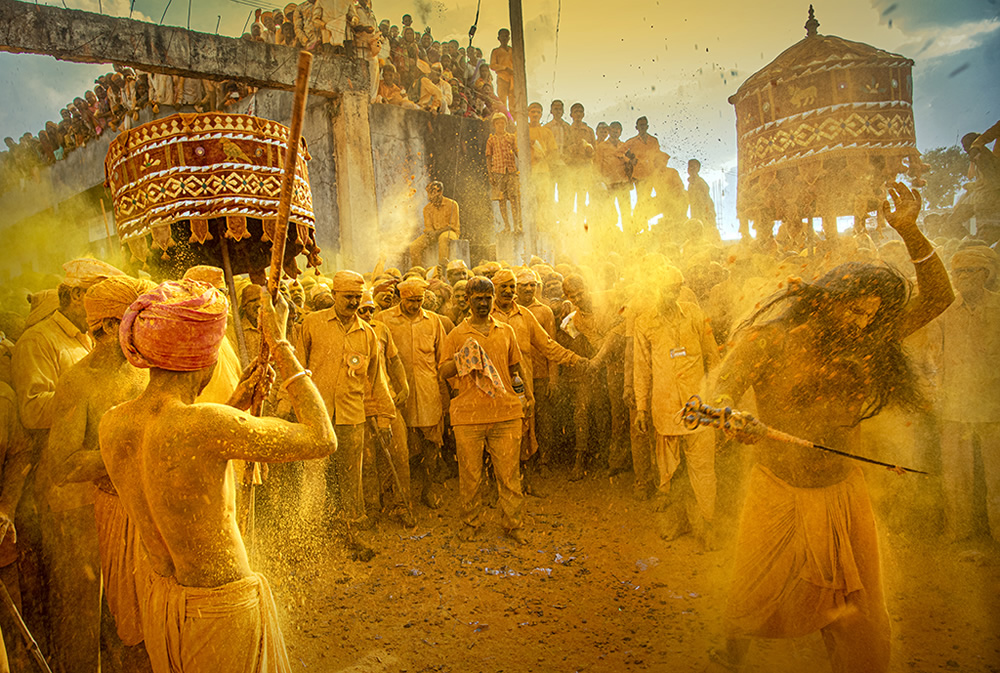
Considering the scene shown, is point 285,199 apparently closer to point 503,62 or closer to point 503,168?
point 503,168

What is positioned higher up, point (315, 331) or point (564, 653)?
point (315, 331)

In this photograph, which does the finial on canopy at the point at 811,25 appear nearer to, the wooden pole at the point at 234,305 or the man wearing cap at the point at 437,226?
the wooden pole at the point at 234,305

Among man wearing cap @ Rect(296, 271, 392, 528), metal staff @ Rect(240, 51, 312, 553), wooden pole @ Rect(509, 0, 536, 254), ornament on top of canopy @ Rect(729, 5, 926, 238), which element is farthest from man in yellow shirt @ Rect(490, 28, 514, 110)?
metal staff @ Rect(240, 51, 312, 553)

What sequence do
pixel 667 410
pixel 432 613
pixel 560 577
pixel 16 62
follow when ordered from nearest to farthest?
pixel 432 613 → pixel 560 577 → pixel 667 410 → pixel 16 62

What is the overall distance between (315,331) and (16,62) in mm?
6358

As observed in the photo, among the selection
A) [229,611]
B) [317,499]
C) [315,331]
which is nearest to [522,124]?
[315,331]

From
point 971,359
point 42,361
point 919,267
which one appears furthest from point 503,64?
point 919,267

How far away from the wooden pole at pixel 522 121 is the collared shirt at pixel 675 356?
5.19 m

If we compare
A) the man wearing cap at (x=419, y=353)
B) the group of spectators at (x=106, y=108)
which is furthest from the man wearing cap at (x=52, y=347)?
the group of spectators at (x=106, y=108)

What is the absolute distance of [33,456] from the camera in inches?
147

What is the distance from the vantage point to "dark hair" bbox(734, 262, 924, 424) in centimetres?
313

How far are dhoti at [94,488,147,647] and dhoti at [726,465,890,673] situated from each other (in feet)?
10.5

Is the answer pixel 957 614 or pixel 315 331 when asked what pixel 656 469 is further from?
pixel 315 331

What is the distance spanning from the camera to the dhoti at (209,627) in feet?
8.08
